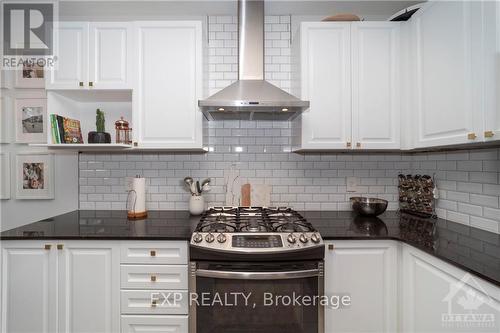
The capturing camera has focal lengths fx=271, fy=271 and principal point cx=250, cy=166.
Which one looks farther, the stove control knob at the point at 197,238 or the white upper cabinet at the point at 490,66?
the stove control knob at the point at 197,238

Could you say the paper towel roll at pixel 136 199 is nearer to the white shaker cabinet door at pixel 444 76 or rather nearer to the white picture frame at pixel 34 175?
the white picture frame at pixel 34 175

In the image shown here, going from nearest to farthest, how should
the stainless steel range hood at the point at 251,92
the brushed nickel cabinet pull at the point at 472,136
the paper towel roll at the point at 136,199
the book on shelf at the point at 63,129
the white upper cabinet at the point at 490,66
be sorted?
the white upper cabinet at the point at 490,66 → the brushed nickel cabinet pull at the point at 472,136 → the stainless steel range hood at the point at 251,92 → the book on shelf at the point at 63,129 → the paper towel roll at the point at 136,199

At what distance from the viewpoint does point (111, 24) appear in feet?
6.56

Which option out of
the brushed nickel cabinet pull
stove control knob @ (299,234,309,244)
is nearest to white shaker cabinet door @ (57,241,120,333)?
stove control knob @ (299,234,309,244)

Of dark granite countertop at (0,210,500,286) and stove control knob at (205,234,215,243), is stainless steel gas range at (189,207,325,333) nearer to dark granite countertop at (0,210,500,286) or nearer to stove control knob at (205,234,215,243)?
stove control knob at (205,234,215,243)

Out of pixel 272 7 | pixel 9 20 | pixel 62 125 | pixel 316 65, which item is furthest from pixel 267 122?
pixel 9 20

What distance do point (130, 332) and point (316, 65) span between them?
219 cm

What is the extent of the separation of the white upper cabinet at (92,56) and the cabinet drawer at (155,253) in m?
1.16

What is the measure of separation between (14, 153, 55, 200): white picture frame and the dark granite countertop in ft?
1.08

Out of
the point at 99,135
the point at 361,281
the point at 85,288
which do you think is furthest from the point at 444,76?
the point at 85,288

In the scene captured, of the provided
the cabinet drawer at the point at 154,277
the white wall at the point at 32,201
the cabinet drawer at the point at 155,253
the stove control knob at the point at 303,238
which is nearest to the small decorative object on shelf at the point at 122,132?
the white wall at the point at 32,201

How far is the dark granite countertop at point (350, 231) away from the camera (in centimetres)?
132

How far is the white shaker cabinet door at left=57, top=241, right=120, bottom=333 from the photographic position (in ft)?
5.43

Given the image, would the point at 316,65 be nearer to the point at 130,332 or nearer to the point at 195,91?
the point at 195,91
